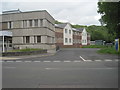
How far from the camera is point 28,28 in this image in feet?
112

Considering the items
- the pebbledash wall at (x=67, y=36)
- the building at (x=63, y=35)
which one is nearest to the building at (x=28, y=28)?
the building at (x=63, y=35)

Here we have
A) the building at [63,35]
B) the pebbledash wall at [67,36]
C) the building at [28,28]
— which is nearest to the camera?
the building at [28,28]

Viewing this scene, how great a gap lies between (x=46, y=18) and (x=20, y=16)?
6055mm

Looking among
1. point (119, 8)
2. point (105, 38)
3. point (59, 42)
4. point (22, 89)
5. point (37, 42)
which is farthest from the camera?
point (105, 38)

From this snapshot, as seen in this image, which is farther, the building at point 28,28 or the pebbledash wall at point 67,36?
the pebbledash wall at point 67,36

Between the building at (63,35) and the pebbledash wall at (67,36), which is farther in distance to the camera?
the pebbledash wall at (67,36)

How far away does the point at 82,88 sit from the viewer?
5.82 meters

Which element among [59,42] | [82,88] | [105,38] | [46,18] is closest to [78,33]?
[59,42]

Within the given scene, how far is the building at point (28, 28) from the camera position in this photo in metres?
33.1

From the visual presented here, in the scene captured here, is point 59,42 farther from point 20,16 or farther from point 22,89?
point 22,89

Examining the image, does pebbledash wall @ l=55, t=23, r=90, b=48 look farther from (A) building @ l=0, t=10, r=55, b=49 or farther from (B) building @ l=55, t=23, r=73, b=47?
(A) building @ l=0, t=10, r=55, b=49

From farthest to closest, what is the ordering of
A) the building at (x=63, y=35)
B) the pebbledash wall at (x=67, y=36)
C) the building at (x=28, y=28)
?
1. the pebbledash wall at (x=67, y=36)
2. the building at (x=63, y=35)
3. the building at (x=28, y=28)

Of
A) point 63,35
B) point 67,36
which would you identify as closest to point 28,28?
point 63,35

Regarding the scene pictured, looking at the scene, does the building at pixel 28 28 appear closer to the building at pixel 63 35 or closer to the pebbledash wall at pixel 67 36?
the building at pixel 63 35
